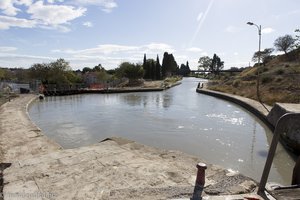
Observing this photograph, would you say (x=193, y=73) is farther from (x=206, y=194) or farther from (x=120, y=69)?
(x=206, y=194)

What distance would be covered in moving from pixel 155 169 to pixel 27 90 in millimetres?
30857

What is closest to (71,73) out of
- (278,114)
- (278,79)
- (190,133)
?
(278,79)

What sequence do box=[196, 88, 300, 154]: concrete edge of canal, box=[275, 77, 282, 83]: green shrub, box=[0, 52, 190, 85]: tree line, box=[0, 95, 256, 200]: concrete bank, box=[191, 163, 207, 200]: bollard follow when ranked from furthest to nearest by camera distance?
box=[0, 52, 190, 85]: tree line, box=[275, 77, 282, 83]: green shrub, box=[196, 88, 300, 154]: concrete edge of canal, box=[0, 95, 256, 200]: concrete bank, box=[191, 163, 207, 200]: bollard

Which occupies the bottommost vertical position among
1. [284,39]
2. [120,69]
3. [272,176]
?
[272,176]

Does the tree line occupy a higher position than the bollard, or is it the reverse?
the tree line

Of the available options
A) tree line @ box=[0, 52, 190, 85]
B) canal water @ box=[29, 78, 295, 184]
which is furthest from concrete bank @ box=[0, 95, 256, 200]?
tree line @ box=[0, 52, 190, 85]

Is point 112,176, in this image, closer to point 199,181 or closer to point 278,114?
point 199,181

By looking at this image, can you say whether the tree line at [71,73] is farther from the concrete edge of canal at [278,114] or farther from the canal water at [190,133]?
the concrete edge of canal at [278,114]

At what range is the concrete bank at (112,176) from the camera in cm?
506

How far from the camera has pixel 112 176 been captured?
5801mm

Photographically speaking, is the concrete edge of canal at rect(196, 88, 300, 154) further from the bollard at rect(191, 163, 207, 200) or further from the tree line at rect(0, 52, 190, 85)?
the tree line at rect(0, 52, 190, 85)

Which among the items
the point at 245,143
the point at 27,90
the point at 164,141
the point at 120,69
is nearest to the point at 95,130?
the point at 164,141

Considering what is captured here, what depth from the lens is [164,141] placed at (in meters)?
11.9

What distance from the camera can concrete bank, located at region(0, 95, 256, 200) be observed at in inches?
Answer: 199
